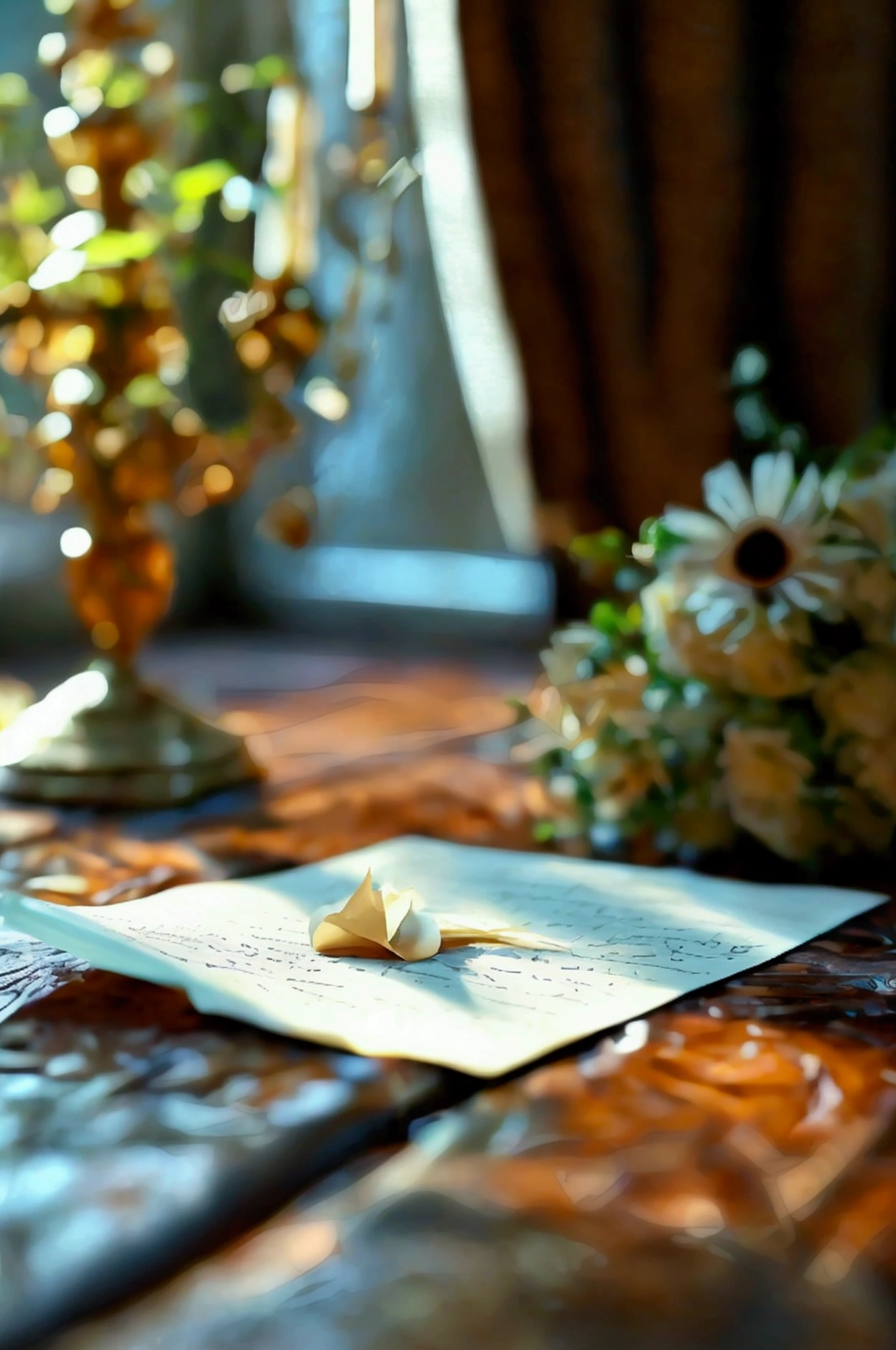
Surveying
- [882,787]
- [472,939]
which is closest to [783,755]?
[882,787]

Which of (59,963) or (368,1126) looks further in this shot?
(59,963)

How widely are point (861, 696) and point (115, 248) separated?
518mm

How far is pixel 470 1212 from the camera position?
1.16 ft

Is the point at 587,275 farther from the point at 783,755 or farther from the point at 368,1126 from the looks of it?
the point at 368,1126

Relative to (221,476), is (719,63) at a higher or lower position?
higher

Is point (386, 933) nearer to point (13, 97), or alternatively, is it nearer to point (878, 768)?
point (878, 768)

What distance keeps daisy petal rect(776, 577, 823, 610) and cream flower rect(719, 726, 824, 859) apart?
7cm

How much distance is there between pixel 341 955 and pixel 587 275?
0.81m

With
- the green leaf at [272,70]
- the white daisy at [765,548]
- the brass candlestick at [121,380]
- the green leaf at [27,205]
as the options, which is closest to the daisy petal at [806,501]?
the white daisy at [765,548]

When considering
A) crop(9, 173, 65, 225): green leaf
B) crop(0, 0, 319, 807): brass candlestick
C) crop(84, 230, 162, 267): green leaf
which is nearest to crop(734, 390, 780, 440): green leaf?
crop(0, 0, 319, 807): brass candlestick

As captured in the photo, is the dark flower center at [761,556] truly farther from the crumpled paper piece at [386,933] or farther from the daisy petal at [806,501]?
the crumpled paper piece at [386,933]

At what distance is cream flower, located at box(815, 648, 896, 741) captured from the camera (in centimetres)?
71

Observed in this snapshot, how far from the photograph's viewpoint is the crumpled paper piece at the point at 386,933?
1.77 ft

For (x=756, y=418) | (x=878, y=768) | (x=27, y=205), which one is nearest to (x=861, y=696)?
(x=878, y=768)
